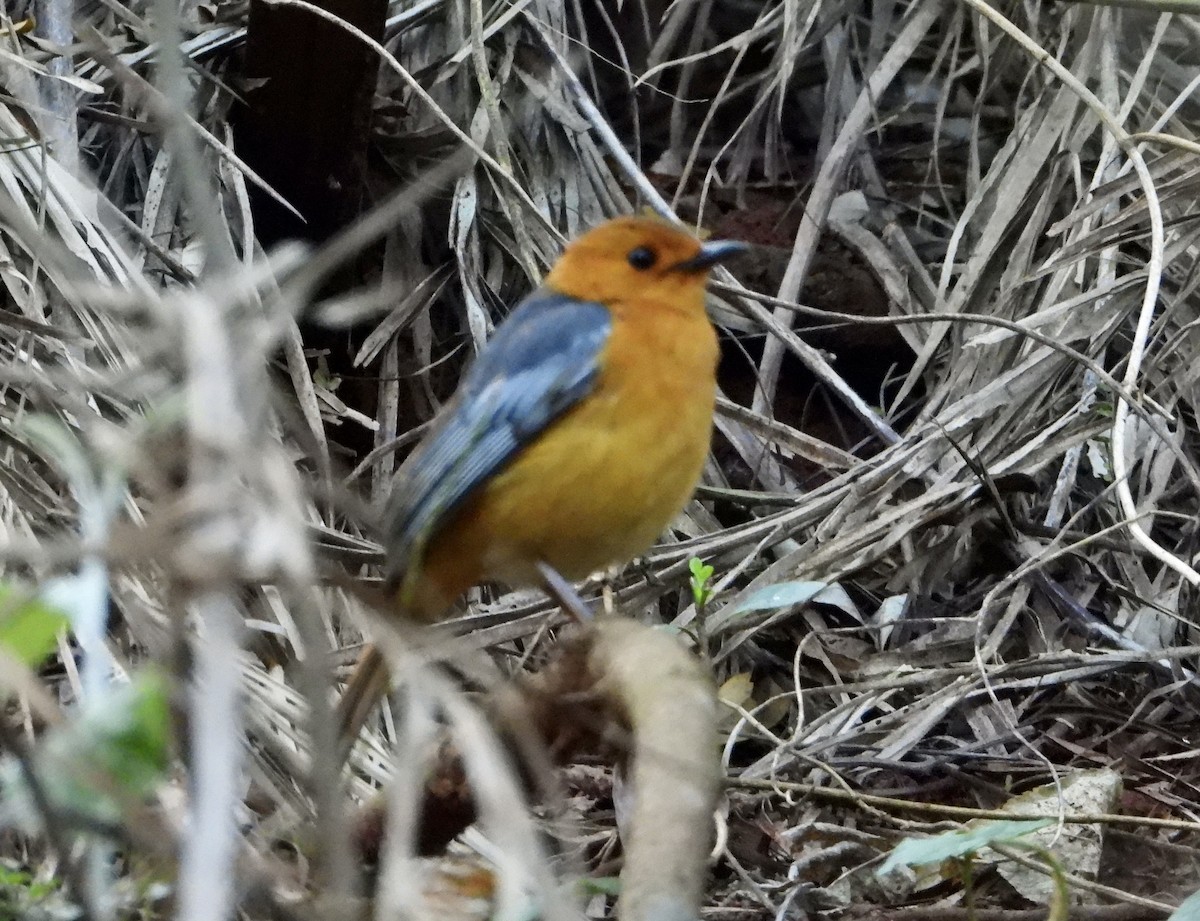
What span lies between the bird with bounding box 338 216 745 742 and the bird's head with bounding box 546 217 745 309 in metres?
0.01

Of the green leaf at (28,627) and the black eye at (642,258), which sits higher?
the green leaf at (28,627)

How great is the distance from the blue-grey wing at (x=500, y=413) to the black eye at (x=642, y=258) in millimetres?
174

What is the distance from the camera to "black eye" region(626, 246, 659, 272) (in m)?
3.59

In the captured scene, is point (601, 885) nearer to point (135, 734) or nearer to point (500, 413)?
point (135, 734)

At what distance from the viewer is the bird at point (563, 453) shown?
3168 millimetres

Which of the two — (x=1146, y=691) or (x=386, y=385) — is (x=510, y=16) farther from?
(x=1146, y=691)

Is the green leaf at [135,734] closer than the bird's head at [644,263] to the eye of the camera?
Yes

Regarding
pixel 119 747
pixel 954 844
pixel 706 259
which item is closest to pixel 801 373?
pixel 706 259

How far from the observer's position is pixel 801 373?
549 cm

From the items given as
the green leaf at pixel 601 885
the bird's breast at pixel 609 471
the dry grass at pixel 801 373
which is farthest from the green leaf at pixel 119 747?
the bird's breast at pixel 609 471

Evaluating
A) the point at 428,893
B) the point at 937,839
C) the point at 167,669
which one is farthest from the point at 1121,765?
the point at 167,669

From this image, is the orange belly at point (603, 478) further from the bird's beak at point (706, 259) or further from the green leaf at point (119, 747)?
the green leaf at point (119, 747)

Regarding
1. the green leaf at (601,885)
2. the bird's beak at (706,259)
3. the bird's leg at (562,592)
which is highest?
the bird's beak at (706,259)

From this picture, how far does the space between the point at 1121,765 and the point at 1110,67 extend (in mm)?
2556
